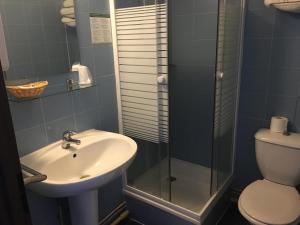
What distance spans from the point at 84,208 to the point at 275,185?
4.70 feet

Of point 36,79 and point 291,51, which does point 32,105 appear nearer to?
point 36,79

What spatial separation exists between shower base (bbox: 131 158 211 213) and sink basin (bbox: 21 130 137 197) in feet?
1.40

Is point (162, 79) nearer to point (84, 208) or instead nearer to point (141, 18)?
point (141, 18)

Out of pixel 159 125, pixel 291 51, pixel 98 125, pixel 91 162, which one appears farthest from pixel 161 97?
pixel 291 51

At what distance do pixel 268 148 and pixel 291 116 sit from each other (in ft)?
1.06

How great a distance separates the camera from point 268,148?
2.01m

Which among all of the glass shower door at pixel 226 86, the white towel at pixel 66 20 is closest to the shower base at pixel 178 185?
the glass shower door at pixel 226 86

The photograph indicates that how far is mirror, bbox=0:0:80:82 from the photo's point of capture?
1381 millimetres

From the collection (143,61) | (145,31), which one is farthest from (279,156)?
(145,31)

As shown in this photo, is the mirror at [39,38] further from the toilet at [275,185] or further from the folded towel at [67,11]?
the toilet at [275,185]

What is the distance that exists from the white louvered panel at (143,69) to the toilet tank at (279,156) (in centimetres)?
77

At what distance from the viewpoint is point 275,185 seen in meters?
2.02

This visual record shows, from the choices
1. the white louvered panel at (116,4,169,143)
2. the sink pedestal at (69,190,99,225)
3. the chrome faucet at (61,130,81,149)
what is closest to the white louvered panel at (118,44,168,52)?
the white louvered panel at (116,4,169,143)

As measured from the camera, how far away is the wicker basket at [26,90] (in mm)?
1354
